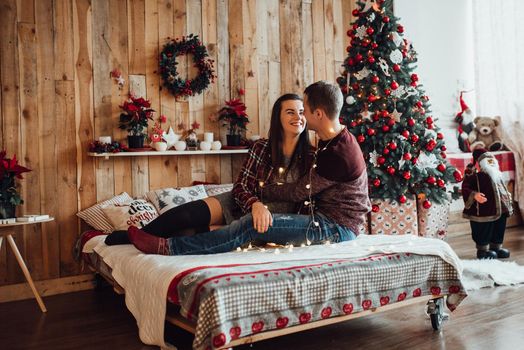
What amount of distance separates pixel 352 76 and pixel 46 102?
2.43 m

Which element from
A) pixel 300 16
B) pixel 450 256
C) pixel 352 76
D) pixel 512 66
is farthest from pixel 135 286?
pixel 512 66

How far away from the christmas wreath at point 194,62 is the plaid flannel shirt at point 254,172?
133 cm

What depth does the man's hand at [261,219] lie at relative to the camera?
256 cm

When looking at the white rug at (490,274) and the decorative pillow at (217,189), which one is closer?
the white rug at (490,274)

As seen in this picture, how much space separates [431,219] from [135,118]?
8.24 feet

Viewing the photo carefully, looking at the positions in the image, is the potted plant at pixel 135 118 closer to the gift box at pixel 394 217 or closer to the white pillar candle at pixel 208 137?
the white pillar candle at pixel 208 137

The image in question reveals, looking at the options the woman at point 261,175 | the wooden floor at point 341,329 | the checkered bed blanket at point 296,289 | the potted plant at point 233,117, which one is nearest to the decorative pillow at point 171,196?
the potted plant at point 233,117

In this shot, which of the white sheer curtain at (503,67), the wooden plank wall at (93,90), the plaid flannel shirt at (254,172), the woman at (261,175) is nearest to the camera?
the woman at (261,175)

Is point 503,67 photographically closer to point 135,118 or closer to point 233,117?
point 233,117

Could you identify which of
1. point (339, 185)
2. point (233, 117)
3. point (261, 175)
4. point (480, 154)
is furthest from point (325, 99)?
point (480, 154)

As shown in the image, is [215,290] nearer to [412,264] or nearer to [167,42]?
[412,264]

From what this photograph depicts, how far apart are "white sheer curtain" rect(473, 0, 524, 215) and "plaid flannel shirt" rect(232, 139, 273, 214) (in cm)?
393

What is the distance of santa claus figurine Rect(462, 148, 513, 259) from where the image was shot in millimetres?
4277

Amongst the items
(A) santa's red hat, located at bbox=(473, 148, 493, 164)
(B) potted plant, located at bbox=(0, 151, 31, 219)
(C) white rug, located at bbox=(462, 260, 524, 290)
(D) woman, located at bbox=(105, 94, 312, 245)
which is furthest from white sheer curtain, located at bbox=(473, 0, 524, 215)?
(B) potted plant, located at bbox=(0, 151, 31, 219)
